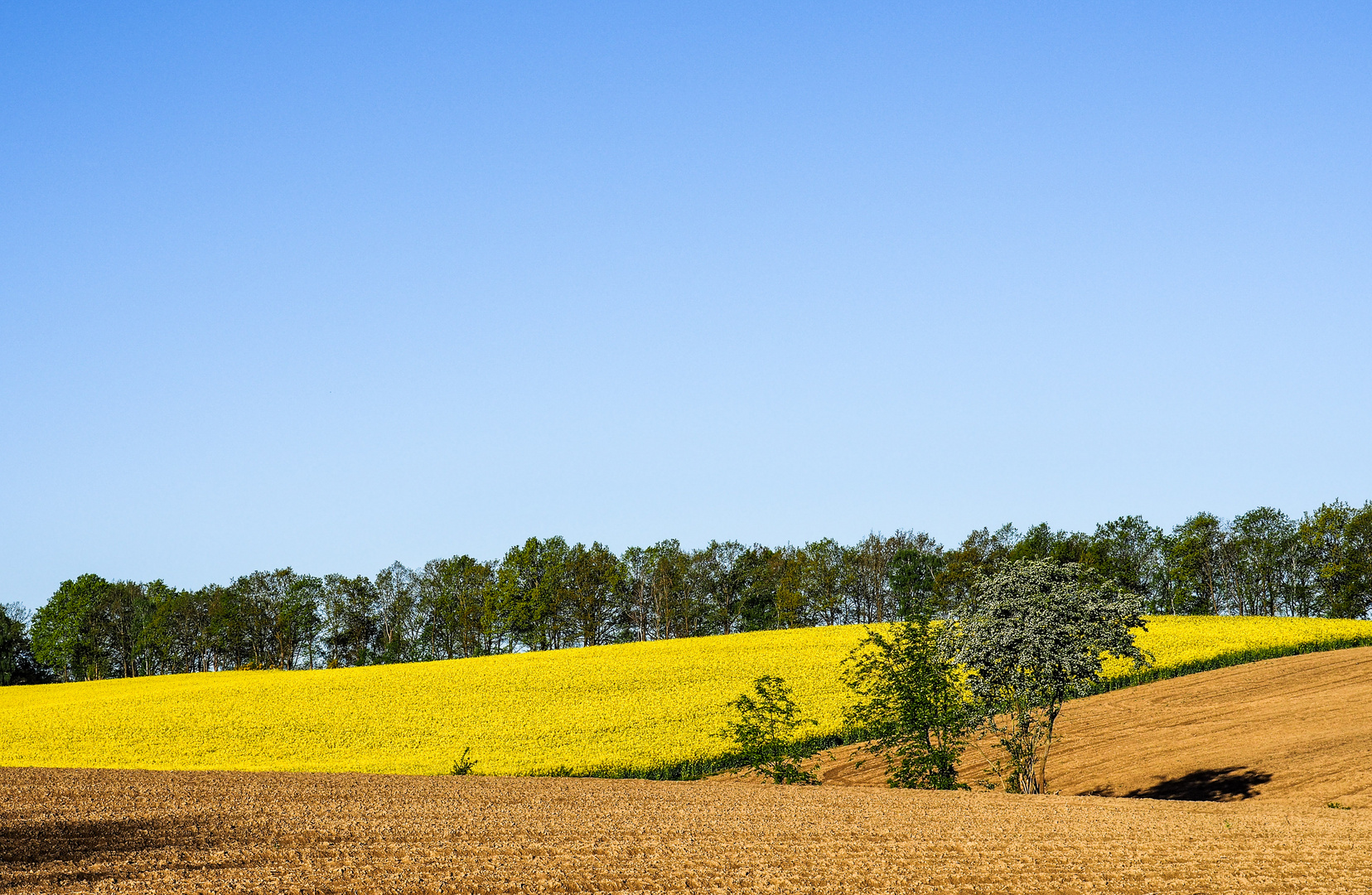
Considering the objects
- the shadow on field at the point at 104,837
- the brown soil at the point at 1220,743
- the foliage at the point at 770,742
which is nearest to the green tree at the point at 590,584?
the brown soil at the point at 1220,743

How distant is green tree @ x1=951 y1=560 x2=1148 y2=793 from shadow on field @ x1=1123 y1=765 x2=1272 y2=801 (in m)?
3.72

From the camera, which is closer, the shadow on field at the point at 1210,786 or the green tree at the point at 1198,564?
the shadow on field at the point at 1210,786

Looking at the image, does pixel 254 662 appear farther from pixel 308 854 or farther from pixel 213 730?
pixel 308 854

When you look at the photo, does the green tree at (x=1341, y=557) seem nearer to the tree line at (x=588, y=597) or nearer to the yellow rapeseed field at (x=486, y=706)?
the tree line at (x=588, y=597)

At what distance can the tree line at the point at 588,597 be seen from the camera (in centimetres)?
10488

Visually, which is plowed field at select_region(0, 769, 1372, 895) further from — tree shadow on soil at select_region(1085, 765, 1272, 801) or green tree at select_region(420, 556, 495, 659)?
green tree at select_region(420, 556, 495, 659)

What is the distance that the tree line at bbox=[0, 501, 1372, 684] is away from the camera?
104875 mm

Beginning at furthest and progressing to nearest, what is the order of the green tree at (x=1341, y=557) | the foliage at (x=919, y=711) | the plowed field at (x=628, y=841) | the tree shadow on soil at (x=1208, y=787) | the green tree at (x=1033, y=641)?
the green tree at (x=1341, y=557), the tree shadow on soil at (x=1208, y=787), the foliage at (x=919, y=711), the green tree at (x=1033, y=641), the plowed field at (x=628, y=841)

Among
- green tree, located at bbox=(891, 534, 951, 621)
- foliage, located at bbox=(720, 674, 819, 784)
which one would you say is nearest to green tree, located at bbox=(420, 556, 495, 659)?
green tree, located at bbox=(891, 534, 951, 621)

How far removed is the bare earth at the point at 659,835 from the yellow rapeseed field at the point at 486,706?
12.2 metres

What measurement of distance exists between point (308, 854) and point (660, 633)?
102 metres

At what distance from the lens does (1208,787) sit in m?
31.4

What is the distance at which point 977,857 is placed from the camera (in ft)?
55.6

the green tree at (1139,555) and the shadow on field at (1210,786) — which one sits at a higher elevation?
the green tree at (1139,555)
